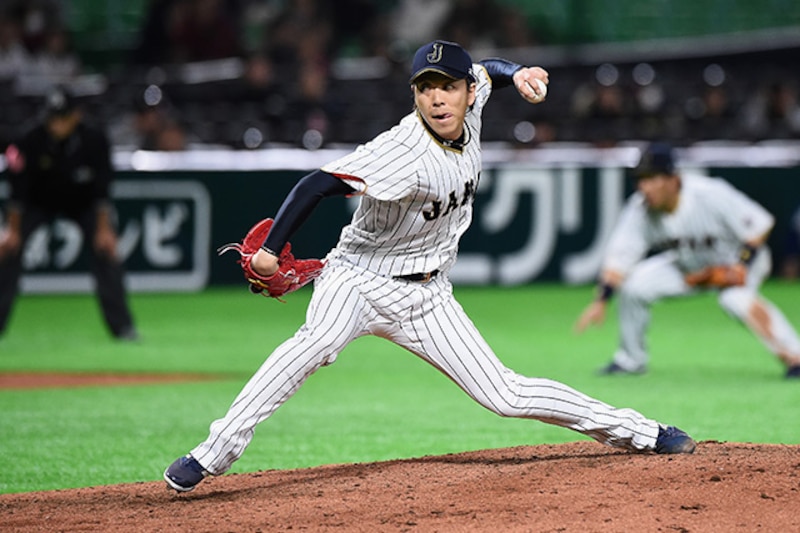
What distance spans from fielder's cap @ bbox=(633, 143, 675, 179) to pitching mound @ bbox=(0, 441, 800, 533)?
386cm

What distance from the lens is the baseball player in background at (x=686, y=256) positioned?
31.1ft

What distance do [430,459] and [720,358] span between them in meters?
5.50

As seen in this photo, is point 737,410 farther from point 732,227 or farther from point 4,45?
point 4,45

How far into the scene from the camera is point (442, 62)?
5.18 metres

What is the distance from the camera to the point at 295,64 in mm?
17734

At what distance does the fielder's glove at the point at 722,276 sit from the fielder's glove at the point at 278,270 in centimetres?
487

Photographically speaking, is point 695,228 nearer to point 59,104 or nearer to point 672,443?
point 672,443

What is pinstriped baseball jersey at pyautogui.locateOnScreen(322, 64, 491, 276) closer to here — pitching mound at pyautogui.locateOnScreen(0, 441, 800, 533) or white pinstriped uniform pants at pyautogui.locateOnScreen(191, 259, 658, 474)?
white pinstriped uniform pants at pyautogui.locateOnScreen(191, 259, 658, 474)

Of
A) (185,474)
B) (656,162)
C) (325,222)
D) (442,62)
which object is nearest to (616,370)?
(656,162)

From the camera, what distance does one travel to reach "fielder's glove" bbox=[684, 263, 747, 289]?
9578mm

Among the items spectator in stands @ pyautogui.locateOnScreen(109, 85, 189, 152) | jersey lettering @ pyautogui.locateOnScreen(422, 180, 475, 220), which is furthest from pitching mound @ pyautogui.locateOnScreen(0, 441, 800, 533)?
spectator in stands @ pyautogui.locateOnScreen(109, 85, 189, 152)

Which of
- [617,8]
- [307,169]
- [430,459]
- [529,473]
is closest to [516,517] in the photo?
[529,473]

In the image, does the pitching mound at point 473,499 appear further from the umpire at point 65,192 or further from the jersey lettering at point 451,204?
the umpire at point 65,192

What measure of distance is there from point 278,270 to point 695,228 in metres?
5.27
